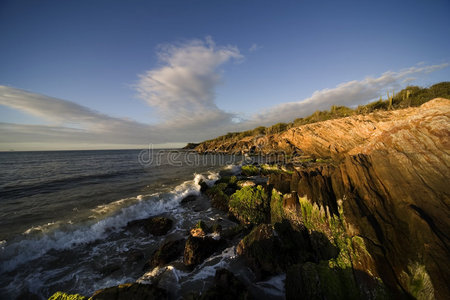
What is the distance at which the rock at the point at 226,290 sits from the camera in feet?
13.3

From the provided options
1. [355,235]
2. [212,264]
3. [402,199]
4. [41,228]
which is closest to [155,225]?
[212,264]

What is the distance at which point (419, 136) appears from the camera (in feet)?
21.7

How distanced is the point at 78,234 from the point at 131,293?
295 inches

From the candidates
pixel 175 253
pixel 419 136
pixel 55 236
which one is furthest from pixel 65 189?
pixel 419 136

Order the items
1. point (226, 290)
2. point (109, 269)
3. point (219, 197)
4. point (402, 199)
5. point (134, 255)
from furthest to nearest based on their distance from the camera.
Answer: point (219, 197), point (134, 255), point (109, 269), point (402, 199), point (226, 290)

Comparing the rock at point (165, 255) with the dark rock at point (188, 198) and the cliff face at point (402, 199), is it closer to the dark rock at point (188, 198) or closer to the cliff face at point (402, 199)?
the cliff face at point (402, 199)

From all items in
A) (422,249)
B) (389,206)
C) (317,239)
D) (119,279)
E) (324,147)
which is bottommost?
(119,279)

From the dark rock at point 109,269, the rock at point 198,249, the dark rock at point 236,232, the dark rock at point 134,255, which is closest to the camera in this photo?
the rock at point 198,249

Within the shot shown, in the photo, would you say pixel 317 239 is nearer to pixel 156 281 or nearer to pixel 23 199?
pixel 156 281

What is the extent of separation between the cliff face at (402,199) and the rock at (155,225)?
739cm

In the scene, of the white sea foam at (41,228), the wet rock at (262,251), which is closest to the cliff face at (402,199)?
the wet rock at (262,251)

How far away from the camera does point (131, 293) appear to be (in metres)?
4.40

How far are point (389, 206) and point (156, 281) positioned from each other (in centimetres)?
854

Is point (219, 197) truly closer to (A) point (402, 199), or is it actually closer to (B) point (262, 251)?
(B) point (262, 251)
